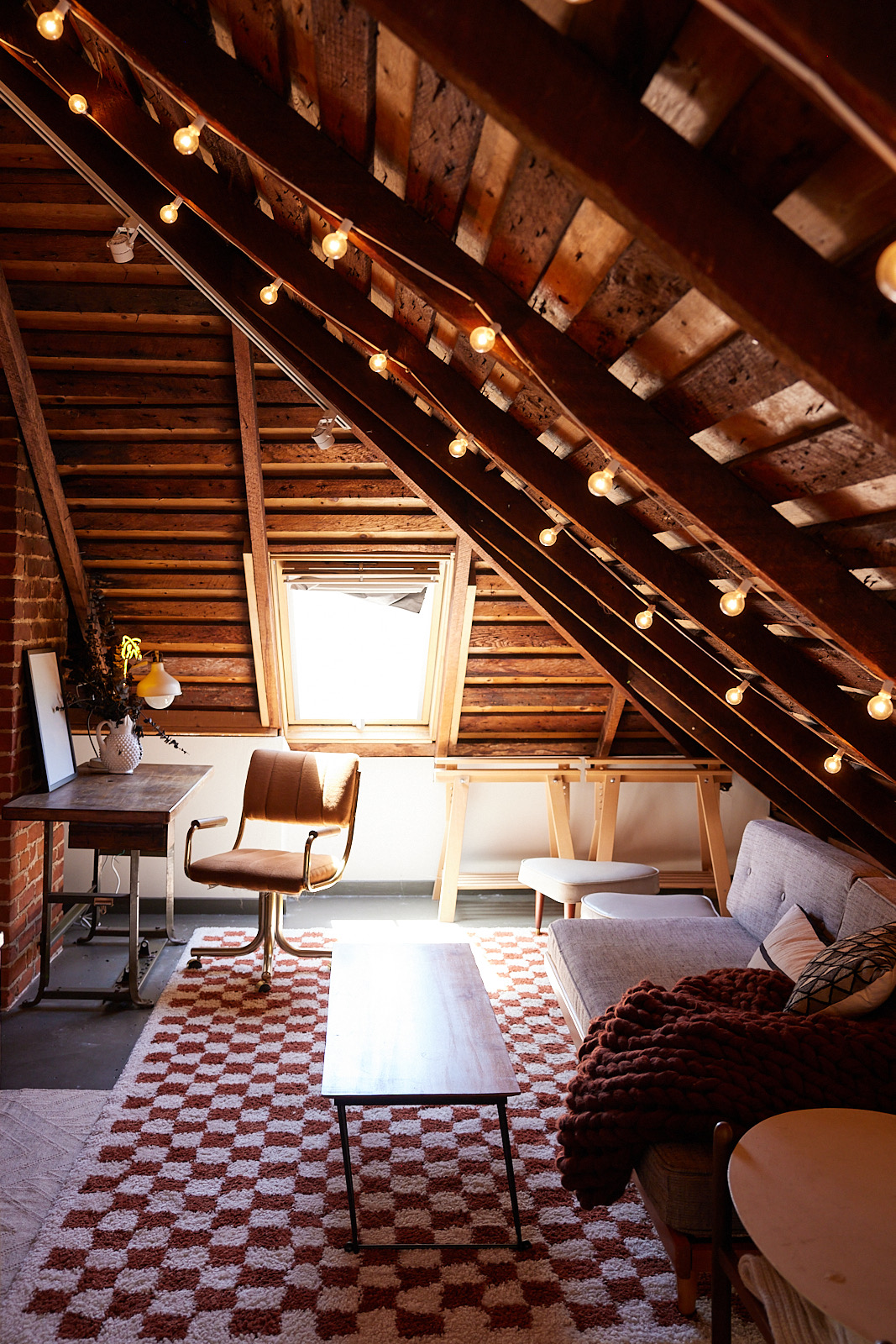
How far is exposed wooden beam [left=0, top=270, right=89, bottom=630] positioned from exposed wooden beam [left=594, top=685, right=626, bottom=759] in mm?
2671

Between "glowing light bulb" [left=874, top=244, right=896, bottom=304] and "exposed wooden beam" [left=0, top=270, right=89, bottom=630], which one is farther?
"exposed wooden beam" [left=0, top=270, right=89, bottom=630]

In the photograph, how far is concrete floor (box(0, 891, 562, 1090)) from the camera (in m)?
3.20

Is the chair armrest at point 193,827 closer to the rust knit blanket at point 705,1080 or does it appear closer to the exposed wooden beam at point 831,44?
the rust knit blanket at point 705,1080

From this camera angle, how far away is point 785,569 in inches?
68.9

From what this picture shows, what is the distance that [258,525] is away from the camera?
13.9ft

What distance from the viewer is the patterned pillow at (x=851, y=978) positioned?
7.43ft

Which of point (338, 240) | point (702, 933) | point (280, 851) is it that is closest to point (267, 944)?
point (280, 851)

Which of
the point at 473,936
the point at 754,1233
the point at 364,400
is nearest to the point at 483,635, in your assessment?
the point at 473,936

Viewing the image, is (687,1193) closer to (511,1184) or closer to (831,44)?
(511,1184)

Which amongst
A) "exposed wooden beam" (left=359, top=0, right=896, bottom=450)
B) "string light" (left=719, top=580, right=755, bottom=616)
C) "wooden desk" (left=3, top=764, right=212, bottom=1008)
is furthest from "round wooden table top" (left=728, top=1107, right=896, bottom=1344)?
"wooden desk" (left=3, top=764, right=212, bottom=1008)

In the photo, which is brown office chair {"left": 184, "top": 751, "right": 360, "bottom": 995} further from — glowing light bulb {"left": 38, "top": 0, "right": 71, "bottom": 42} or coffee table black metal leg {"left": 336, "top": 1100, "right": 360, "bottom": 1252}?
glowing light bulb {"left": 38, "top": 0, "right": 71, "bottom": 42}

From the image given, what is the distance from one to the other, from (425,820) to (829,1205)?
365cm

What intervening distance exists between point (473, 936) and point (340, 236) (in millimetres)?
3570

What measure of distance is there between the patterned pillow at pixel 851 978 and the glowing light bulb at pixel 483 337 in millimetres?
1718
